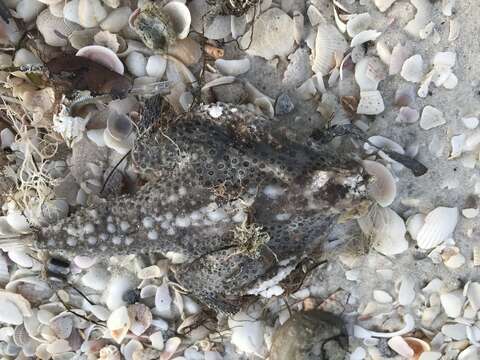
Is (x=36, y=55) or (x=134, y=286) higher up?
(x=36, y=55)

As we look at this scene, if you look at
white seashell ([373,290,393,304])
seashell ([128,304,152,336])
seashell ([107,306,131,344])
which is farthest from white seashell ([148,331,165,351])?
white seashell ([373,290,393,304])

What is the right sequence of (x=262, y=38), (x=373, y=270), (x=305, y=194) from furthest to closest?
1. (x=373, y=270)
2. (x=262, y=38)
3. (x=305, y=194)

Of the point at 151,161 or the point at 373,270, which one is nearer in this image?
the point at 151,161

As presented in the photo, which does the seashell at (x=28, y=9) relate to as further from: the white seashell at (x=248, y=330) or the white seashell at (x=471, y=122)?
the white seashell at (x=471, y=122)

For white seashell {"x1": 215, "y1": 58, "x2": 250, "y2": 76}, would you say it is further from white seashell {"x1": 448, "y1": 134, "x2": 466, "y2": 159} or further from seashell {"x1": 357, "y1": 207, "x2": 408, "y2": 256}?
white seashell {"x1": 448, "y1": 134, "x2": 466, "y2": 159}

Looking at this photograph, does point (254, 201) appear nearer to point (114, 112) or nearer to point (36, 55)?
point (114, 112)

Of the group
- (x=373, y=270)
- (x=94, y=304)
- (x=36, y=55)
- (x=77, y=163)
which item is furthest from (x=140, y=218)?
(x=373, y=270)
